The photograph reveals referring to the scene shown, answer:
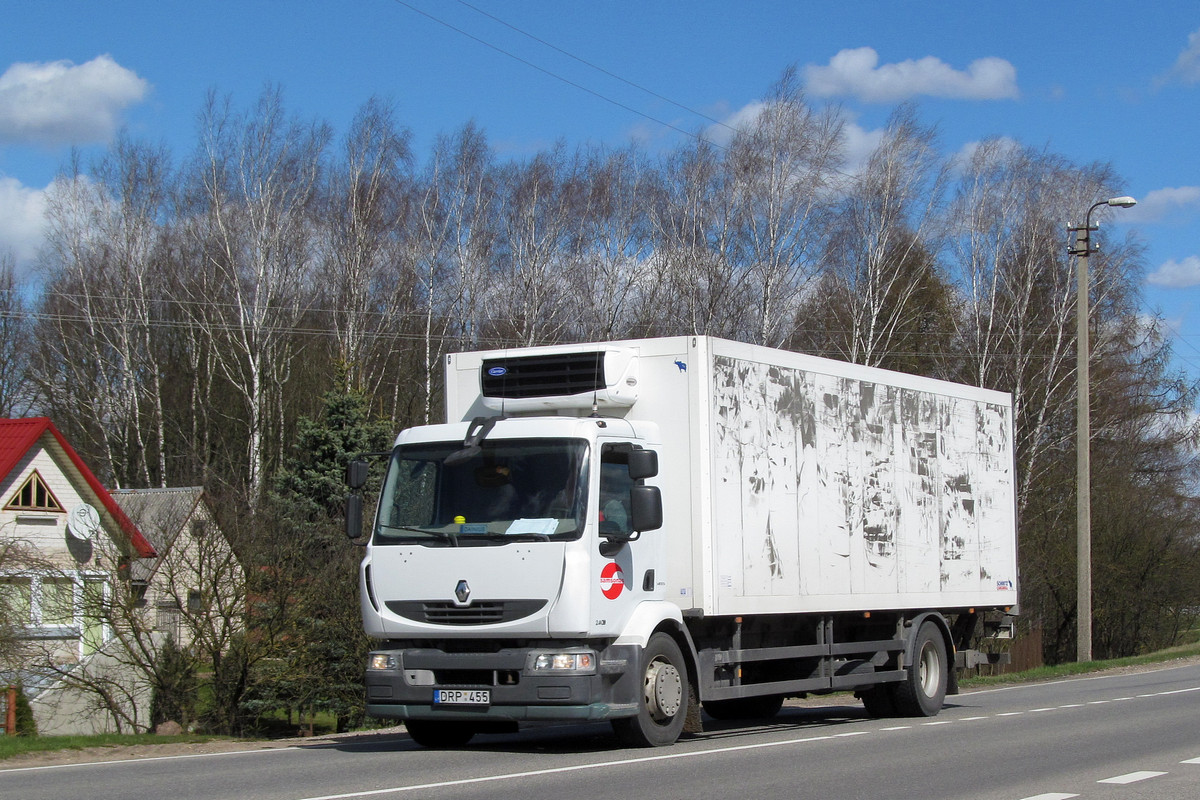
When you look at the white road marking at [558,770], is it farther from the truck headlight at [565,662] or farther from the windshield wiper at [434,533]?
the windshield wiper at [434,533]

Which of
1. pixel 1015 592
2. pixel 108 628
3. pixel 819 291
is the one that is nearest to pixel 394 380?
pixel 819 291

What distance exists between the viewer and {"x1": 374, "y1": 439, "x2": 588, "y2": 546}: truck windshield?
1077 centimetres

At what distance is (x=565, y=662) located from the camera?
1059cm

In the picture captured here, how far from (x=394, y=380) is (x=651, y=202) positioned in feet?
32.4

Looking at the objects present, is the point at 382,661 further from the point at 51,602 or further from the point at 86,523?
the point at 86,523

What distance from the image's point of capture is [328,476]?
3400 centimetres

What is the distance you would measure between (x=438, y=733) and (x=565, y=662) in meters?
2.02

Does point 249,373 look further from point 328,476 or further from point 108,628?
point 108,628

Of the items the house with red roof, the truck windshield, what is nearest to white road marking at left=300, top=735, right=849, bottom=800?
the truck windshield

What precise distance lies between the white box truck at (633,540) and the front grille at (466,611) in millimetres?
16

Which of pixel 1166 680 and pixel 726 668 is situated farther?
pixel 1166 680

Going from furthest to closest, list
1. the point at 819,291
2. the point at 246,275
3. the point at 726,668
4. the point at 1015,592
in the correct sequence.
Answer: the point at 246,275 → the point at 819,291 → the point at 1015,592 → the point at 726,668

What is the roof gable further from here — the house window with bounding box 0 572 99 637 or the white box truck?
the white box truck

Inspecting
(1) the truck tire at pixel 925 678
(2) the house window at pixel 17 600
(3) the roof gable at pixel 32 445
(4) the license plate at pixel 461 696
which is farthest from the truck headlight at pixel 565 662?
(3) the roof gable at pixel 32 445
